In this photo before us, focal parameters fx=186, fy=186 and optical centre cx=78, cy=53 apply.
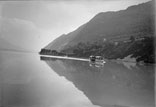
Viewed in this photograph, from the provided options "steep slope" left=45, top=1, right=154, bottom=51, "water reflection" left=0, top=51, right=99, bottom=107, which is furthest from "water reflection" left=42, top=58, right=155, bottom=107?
"steep slope" left=45, top=1, right=154, bottom=51

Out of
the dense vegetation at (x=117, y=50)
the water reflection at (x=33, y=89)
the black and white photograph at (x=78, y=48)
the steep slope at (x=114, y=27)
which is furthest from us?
the dense vegetation at (x=117, y=50)

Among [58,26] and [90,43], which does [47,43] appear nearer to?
[58,26]

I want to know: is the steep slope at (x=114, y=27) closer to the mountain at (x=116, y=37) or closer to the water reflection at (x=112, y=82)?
the mountain at (x=116, y=37)

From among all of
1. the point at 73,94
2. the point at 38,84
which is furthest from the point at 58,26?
the point at 73,94

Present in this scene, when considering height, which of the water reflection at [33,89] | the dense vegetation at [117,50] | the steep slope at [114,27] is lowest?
the water reflection at [33,89]

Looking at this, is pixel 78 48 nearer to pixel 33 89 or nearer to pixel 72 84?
pixel 72 84

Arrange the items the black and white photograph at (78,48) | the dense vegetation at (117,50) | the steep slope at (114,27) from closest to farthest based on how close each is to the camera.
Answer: the black and white photograph at (78,48), the steep slope at (114,27), the dense vegetation at (117,50)

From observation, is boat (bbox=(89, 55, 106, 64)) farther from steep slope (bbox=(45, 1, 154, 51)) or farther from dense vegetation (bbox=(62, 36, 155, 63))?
steep slope (bbox=(45, 1, 154, 51))

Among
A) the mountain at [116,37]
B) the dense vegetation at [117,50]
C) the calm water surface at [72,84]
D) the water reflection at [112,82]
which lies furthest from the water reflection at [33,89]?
the dense vegetation at [117,50]
